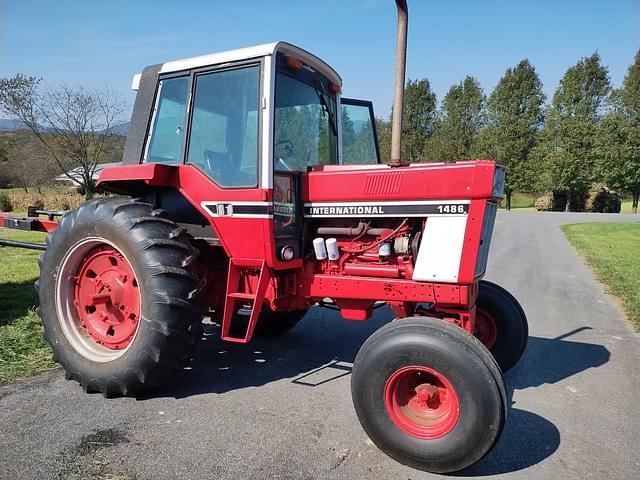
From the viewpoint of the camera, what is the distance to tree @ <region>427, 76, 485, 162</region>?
37750mm

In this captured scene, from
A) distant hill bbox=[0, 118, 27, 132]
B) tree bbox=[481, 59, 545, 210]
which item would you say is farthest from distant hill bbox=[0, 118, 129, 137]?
tree bbox=[481, 59, 545, 210]

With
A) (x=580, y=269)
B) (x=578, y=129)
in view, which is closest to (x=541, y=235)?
(x=580, y=269)

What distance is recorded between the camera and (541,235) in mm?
16547

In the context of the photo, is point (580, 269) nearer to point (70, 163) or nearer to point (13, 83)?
point (70, 163)

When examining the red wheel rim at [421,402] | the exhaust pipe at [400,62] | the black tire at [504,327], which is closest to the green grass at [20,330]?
the red wheel rim at [421,402]

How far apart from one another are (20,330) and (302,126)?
3409 mm

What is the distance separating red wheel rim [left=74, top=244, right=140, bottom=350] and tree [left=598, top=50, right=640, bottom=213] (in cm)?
3385

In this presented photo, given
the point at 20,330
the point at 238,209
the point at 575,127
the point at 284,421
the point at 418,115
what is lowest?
the point at 284,421

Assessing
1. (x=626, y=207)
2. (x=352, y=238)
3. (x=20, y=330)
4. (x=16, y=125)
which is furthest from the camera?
(x=626, y=207)

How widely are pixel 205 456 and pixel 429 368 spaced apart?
4.49 ft

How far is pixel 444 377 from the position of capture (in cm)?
278

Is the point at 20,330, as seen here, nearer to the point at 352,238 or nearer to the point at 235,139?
the point at 235,139

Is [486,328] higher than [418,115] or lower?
lower

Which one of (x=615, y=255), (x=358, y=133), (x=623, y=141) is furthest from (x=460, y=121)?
(x=358, y=133)
